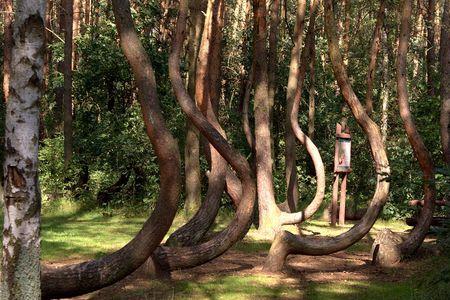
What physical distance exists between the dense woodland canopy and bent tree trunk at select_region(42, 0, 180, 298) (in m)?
0.02

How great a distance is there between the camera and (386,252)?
40.1 feet

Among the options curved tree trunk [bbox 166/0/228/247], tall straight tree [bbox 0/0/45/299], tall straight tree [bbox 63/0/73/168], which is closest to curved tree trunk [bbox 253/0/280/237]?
curved tree trunk [bbox 166/0/228/247]

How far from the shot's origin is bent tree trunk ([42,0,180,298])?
27.0 ft

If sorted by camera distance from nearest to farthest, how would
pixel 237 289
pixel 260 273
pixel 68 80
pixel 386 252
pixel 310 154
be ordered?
pixel 237 289
pixel 260 273
pixel 386 252
pixel 310 154
pixel 68 80

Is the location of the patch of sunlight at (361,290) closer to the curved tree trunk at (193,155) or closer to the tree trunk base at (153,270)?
the tree trunk base at (153,270)

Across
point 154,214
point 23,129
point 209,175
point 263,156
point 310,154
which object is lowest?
point 154,214

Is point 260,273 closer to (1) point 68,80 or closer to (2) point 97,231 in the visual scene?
(2) point 97,231

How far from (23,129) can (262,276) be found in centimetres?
613

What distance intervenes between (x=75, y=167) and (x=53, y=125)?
4437 millimetres

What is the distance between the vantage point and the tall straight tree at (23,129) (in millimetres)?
6012

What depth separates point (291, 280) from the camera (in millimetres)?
11000

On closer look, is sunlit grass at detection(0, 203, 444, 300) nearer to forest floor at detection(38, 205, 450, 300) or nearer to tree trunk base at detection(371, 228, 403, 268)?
forest floor at detection(38, 205, 450, 300)

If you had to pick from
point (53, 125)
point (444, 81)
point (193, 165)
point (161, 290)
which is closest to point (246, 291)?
point (161, 290)

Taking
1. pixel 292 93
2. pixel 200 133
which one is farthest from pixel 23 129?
pixel 292 93
